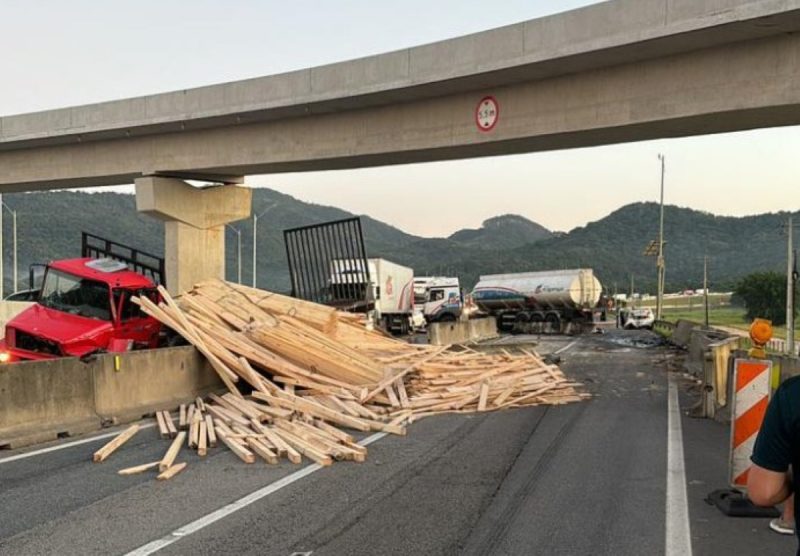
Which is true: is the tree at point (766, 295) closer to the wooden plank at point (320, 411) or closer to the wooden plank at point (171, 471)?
the wooden plank at point (320, 411)

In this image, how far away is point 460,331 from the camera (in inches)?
1261

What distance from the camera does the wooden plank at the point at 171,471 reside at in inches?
299

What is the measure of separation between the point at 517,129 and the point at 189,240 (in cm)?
1408

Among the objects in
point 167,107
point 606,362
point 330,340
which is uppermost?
point 167,107

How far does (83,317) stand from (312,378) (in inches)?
181

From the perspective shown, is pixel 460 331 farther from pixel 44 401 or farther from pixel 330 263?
pixel 44 401

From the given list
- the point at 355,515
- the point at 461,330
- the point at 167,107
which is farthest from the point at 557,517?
the point at 461,330

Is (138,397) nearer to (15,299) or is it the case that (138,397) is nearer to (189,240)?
(189,240)

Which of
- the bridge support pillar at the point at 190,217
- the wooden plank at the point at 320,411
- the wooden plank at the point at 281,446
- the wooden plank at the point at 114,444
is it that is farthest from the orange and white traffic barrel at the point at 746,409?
the bridge support pillar at the point at 190,217

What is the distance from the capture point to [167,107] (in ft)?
80.0

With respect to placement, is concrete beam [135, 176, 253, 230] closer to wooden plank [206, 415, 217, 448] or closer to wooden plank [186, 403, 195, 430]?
wooden plank [186, 403, 195, 430]

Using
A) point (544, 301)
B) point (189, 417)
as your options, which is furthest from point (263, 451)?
point (544, 301)

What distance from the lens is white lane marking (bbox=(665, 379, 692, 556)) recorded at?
5616mm

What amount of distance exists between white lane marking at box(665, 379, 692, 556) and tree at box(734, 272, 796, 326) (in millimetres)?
90474
